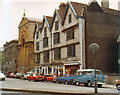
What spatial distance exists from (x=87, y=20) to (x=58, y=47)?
1121 centimetres

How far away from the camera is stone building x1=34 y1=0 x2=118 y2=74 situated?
39000 mm

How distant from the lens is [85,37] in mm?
38875

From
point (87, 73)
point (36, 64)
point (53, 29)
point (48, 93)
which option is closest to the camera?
point (48, 93)

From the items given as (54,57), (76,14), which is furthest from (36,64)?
(76,14)

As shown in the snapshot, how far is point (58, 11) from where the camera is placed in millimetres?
50531

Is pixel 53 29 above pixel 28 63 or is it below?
above

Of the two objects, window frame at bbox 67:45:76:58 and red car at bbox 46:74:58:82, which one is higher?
window frame at bbox 67:45:76:58

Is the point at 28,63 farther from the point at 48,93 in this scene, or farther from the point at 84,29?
the point at 48,93

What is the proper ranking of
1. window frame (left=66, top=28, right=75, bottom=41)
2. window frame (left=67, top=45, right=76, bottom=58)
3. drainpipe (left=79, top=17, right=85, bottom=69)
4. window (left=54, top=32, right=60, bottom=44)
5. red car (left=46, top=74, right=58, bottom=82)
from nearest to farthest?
red car (left=46, top=74, right=58, bottom=82), drainpipe (left=79, top=17, right=85, bottom=69), window frame (left=67, top=45, right=76, bottom=58), window frame (left=66, top=28, right=75, bottom=41), window (left=54, top=32, right=60, bottom=44)

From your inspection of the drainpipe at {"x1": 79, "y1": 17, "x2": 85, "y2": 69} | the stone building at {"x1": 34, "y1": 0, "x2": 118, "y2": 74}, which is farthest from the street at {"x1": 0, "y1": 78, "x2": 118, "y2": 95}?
the stone building at {"x1": 34, "y1": 0, "x2": 118, "y2": 74}

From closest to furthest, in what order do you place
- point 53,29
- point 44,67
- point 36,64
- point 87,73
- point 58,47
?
point 87,73, point 58,47, point 53,29, point 44,67, point 36,64

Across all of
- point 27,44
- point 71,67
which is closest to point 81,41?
point 71,67

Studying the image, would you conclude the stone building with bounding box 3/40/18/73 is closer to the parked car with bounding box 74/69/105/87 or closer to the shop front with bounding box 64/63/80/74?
the shop front with bounding box 64/63/80/74

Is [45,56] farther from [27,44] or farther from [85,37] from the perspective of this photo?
[85,37]
